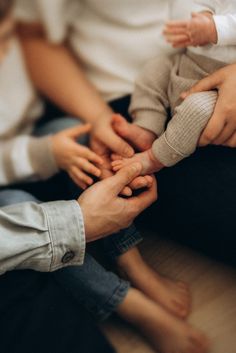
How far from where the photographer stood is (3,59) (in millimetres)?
805

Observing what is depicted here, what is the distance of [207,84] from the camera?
2.11 ft

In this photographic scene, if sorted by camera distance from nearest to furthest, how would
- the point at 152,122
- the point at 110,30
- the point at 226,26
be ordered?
the point at 226,26
the point at 152,122
the point at 110,30

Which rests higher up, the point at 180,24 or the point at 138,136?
the point at 180,24

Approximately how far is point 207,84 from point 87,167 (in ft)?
0.77

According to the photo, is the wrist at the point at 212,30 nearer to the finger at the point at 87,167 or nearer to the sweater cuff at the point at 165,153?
the sweater cuff at the point at 165,153

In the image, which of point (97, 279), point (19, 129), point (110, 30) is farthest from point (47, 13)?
point (97, 279)

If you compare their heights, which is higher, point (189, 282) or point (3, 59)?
point (3, 59)

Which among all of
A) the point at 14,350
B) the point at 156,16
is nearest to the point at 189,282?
the point at 14,350

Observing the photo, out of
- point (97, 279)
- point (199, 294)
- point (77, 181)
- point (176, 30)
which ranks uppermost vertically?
point (176, 30)

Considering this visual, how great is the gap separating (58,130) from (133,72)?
0.18 m

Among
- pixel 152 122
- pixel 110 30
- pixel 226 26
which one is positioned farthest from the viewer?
pixel 110 30

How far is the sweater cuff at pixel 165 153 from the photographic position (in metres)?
0.65

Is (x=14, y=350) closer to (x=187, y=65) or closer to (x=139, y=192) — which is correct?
(x=139, y=192)

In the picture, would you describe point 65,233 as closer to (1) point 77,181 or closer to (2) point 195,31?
(1) point 77,181
